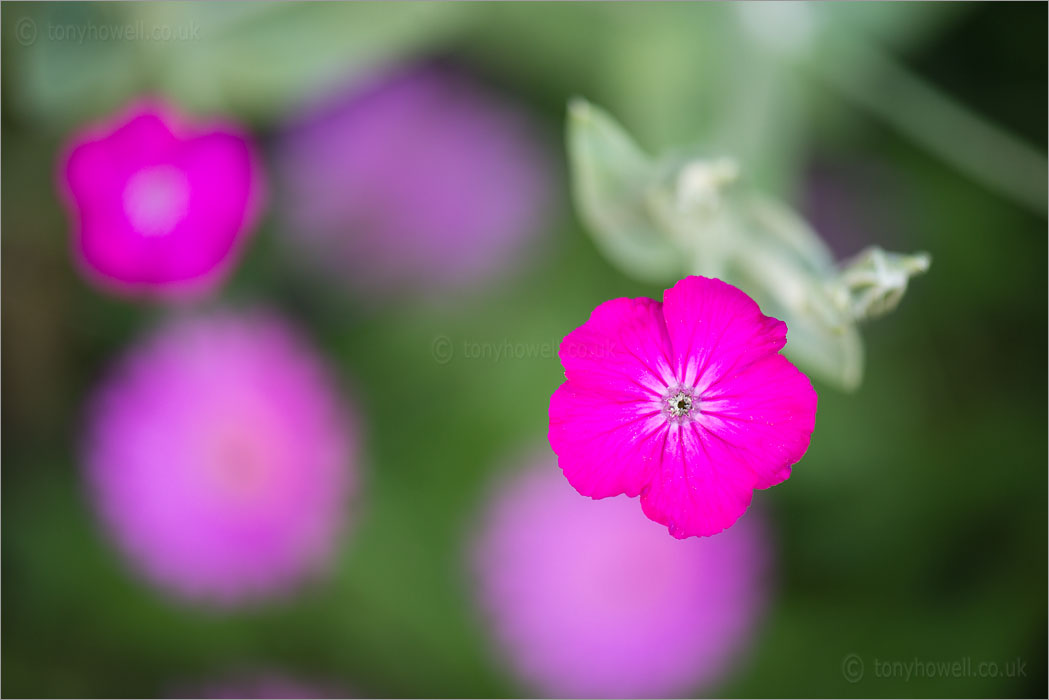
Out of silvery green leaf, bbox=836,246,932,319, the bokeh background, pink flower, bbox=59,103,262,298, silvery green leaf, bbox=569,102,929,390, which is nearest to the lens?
silvery green leaf, bbox=836,246,932,319

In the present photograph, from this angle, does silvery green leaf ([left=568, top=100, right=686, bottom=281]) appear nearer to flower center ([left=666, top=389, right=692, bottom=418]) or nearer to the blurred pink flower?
flower center ([left=666, top=389, right=692, bottom=418])

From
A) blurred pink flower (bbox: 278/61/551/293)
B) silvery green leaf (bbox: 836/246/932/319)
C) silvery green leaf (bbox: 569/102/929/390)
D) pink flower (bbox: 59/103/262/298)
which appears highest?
blurred pink flower (bbox: 278/61/551/293)

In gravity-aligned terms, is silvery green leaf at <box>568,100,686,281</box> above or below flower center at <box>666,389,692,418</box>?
above

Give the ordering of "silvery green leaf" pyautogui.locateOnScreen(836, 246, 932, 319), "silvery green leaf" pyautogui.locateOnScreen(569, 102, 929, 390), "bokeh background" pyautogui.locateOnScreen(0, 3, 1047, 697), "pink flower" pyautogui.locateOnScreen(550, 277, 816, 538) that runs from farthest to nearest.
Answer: "bokeh background" pyautogui.locateOnScreen(0, 3, 1047, 697), "silvery green leaf" pyautogui.locateOnScreen(569, 102, 929, 390), "silvery green leaf" pyautogui.locateOnScreen(836, 246, 932, 319), "pink flower" pyautogui.locateOnScreen(550, 277, 816, 538)

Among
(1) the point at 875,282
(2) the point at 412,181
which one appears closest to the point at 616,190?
(1) the point at 875,282

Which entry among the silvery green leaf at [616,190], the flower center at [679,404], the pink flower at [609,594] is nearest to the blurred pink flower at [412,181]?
the pink flower at [609,594]

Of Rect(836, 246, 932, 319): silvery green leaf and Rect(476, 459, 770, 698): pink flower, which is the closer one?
Rect(836, 246, 932, 319): silvery green leaf

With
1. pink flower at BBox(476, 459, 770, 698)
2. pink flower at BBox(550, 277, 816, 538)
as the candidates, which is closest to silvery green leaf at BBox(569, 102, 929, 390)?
pink flower at BBox(550, 277, 816, 538)

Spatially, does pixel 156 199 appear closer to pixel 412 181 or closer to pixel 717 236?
pixel 412 181
